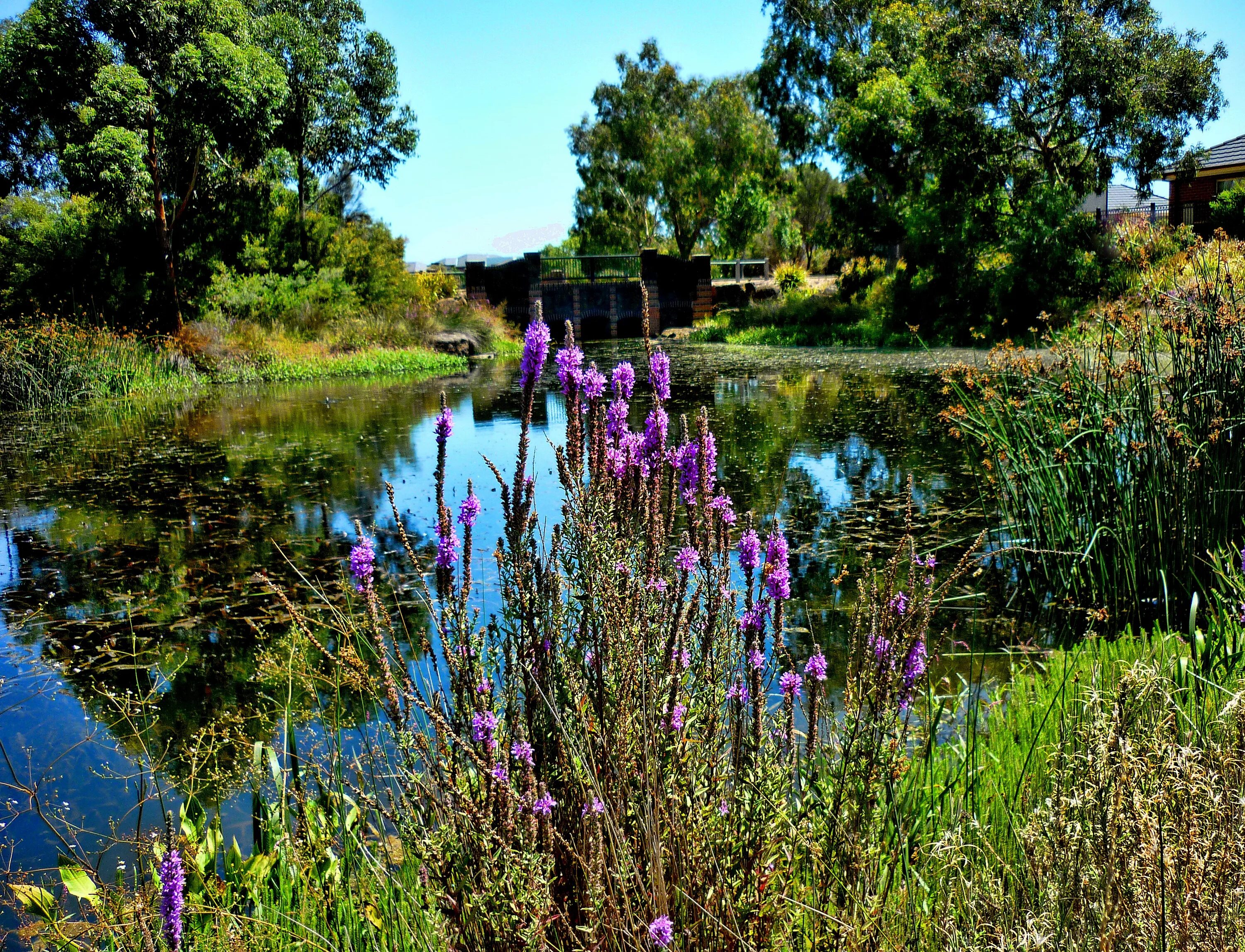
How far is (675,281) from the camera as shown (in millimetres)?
34531

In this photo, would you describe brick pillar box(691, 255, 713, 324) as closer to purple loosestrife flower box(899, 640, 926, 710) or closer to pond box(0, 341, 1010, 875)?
pond box(0, 341, 1010, 875)

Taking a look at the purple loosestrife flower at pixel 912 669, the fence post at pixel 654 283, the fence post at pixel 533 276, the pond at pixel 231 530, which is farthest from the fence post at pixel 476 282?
the purple loosestrife flower at pixel 912 669

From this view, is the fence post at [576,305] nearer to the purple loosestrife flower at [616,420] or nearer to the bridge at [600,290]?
the bridge at [600,290]

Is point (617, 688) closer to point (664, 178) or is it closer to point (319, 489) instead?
point (319, 489)

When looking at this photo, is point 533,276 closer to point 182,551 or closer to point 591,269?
point 591,269

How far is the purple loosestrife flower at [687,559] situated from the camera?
6.52ft

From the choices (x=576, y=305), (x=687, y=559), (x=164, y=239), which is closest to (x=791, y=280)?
(x=576, y=305)

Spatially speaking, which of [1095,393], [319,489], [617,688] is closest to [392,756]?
[617,688]

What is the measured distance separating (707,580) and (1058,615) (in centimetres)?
292

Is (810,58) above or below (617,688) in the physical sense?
above

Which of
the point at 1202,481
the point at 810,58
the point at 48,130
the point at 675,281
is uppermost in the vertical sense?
the point at 810,58

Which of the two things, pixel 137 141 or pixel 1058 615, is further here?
pixel 137 141

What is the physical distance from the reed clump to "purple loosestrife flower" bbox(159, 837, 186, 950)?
327cm

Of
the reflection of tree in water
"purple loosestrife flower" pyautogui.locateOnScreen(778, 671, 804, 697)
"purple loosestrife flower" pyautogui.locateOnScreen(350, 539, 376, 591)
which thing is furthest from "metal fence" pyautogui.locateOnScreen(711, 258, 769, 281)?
"purple loosestrife flower" pyautogui.locateOnScreen(350, 539, 376, 591)
